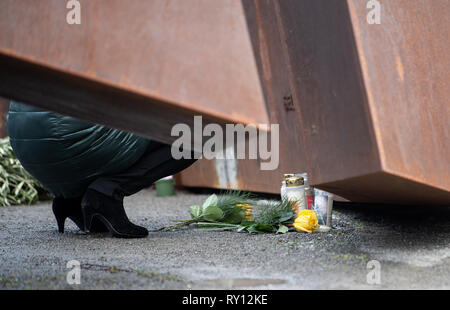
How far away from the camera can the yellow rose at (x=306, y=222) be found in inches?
118

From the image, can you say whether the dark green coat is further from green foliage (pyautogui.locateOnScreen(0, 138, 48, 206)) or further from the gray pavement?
green foliage (pyautogui.locateOnScreen(0, 138, 48, 206))

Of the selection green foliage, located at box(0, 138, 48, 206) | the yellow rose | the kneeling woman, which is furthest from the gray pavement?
green foliage, located at box(0, 138, 48, 206)

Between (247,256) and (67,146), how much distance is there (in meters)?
1.12

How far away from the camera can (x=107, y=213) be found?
9.71 feet

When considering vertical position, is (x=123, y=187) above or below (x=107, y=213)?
above

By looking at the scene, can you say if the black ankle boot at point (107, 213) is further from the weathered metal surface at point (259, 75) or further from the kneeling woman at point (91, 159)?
the weathered metal surface at point (259, 75)

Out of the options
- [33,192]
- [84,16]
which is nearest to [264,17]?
[84,16]

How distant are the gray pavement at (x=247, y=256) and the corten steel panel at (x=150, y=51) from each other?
0.62m

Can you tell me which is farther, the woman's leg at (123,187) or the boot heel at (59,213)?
the boot heel at (59,213)

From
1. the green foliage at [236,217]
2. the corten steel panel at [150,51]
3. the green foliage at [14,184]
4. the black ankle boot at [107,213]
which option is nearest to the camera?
the corten steel panel at [150,51]

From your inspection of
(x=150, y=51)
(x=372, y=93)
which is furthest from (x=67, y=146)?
(x=372, y=93)

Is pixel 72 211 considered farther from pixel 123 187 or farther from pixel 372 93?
pixel 372 93

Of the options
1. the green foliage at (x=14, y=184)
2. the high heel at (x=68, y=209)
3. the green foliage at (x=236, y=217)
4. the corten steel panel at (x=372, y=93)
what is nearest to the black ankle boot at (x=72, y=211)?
the high heel at (x=68, y=209)

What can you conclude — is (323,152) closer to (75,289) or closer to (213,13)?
(213,13)
